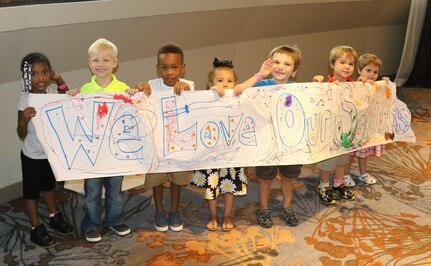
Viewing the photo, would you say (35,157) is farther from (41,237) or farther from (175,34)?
(175,34)

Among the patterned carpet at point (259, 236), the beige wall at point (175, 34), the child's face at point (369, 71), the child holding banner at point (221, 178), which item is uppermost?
the beige wall at point (175, 34)

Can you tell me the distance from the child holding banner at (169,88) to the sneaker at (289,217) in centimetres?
65

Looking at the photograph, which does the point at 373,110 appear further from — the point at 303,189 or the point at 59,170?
the point at 59,170

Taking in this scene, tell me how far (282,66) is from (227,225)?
3.27 ft

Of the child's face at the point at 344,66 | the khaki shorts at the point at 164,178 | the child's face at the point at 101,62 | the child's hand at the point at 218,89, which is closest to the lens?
the child's face at the point at 101,62

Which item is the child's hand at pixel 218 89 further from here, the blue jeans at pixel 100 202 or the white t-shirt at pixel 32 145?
the white t-shirt at pixel 32 145

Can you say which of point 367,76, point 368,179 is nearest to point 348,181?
point 368,179

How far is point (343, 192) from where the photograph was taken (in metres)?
3.43

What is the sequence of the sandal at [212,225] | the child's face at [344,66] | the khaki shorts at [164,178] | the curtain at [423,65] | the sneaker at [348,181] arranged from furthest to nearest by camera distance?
the curtain at [423,65], the sneaker at [348,181], the child's face at [344,66], the sandal at [212,225], the khaki shorts at [164,178]

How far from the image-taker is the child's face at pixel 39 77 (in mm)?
2578

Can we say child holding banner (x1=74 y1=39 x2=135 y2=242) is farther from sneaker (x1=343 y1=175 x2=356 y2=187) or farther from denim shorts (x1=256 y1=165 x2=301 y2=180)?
sneaker (x1=343 y1=175 x2=356 y2=187)

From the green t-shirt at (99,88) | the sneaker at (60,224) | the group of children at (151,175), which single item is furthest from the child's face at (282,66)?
the sneaker at (60,224)

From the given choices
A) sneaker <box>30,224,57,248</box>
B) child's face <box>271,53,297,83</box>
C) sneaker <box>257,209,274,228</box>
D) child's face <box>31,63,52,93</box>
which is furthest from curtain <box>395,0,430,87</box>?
sneaker <box>30,224,57,248</box>

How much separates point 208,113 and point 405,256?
135 centimetres
